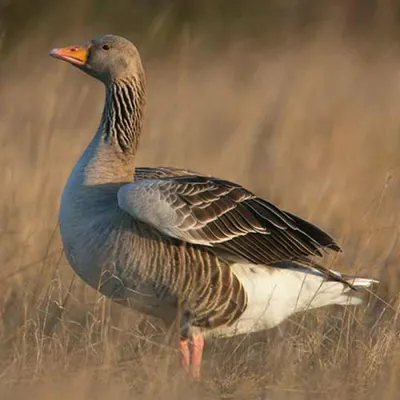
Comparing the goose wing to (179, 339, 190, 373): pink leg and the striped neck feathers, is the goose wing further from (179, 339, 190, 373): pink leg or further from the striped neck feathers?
(179, 339, 190, 373): pink leg

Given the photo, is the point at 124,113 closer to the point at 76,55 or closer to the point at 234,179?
the point at 76,55

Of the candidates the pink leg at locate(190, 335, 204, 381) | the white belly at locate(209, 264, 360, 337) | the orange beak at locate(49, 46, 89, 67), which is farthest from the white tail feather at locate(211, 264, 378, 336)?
the orange beak at locate(49, 46, 89, 67)

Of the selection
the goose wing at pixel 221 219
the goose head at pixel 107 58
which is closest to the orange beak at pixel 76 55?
the goose head at pixel 107 58

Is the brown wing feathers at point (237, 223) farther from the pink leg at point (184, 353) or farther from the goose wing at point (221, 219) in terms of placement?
the pink leg at point (184, 353)

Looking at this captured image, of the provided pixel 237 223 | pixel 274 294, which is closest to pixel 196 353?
pixel 274 294

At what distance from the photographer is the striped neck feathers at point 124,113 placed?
532 cm

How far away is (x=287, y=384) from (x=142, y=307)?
1021 mm

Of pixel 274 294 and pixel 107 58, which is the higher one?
pixel 107 58

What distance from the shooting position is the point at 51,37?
38.3ft

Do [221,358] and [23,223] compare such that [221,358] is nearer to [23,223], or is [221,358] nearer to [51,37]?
[23,223]

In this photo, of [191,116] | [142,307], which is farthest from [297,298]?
[191,116]

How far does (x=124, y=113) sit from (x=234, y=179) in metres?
3.11

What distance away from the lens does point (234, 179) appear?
27.6ft

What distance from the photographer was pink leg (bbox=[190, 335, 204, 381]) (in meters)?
4.73
